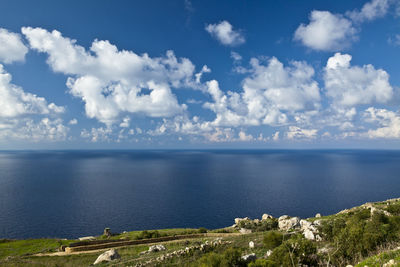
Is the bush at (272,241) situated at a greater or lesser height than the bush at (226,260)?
lesser

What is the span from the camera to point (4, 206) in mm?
87812

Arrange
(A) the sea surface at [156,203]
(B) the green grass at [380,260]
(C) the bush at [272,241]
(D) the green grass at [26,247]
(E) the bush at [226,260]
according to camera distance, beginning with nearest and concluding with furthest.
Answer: (B) the green grass at [380,260] → (E) the bush at [226,260] → (C) the bush at [272,241] → (D) the green grass at [26,247] → (A) the sea surface at [156,203]

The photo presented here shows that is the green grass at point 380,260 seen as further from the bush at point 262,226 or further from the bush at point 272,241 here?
the bush at point 262,226

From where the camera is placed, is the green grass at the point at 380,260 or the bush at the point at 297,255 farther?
the bush at the point at 297,255

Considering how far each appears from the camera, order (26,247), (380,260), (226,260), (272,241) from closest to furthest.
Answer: (380,260) < (226,260) < (272,241) < (26,247)

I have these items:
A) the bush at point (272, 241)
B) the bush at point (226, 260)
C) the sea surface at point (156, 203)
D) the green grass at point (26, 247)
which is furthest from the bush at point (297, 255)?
the sea surface at point (156, 203)

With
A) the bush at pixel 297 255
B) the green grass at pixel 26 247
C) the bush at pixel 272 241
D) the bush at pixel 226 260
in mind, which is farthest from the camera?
the green grass at pixel 26 247

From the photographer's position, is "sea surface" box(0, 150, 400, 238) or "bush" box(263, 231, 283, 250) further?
"sea surface" box(0, 150, 400, 238)

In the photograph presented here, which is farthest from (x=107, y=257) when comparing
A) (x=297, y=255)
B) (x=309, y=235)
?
(x=309, y=235)

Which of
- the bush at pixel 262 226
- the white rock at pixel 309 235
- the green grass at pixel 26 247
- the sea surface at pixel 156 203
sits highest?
the white rock at pixel 309 235

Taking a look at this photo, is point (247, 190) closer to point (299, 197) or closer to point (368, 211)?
point (299, 197)

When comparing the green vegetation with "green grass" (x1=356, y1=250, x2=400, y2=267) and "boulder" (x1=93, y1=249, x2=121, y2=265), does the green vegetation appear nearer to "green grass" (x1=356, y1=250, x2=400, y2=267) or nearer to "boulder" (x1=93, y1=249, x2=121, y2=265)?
"green grass" (x1=356, y1=250, x2=400, y2=267)

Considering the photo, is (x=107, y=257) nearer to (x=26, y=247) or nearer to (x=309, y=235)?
(x=26, y=247)

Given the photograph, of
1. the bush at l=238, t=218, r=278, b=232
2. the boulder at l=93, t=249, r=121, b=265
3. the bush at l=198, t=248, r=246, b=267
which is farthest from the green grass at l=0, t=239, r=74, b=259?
the bush at l=238, t=218, r=278, b=232
